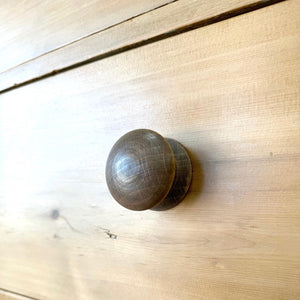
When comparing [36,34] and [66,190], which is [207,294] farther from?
[36,34]

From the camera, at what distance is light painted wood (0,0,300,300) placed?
290mm

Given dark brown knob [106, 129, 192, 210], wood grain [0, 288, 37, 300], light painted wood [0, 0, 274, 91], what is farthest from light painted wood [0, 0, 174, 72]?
wood grain [0, 288, 37, 300]

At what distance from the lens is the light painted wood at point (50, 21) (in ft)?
1.27

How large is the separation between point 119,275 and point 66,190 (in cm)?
15

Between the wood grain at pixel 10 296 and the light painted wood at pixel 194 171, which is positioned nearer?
the light painted wood at pixel 194 171

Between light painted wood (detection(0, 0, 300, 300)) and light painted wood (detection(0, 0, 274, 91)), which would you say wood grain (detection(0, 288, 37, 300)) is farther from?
light painted wood (detection(0, 0, 274, 91))

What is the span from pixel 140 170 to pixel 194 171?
0.28ft

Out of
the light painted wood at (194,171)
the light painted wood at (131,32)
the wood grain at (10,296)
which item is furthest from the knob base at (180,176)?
the wood grain at (10,296)

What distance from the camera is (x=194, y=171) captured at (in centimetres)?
33

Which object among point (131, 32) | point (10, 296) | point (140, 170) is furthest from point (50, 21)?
point (10, 296)

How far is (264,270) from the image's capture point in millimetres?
292

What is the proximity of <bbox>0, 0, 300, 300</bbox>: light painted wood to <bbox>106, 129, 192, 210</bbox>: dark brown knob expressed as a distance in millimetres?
61

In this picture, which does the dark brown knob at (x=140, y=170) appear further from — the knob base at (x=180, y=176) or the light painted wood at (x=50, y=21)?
the light painted wood at (x=50, y=21)

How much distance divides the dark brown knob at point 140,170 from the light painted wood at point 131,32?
14 cm
